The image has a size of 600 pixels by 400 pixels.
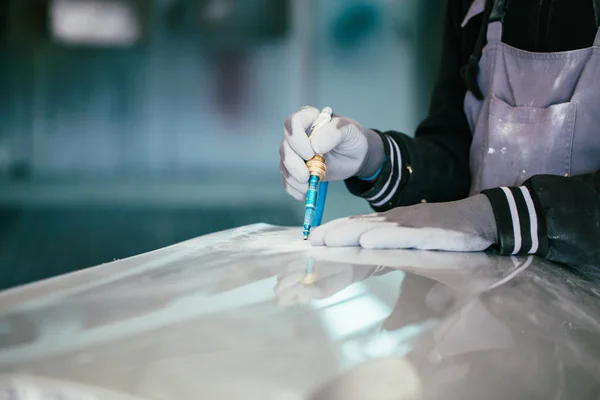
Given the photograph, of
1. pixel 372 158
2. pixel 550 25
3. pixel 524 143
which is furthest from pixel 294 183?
pixel 550 25

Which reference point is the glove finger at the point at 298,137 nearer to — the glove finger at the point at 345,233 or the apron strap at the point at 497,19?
the glove finger at the point at 345,233

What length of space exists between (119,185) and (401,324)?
359 cm

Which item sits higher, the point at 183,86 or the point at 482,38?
the point at 482,38

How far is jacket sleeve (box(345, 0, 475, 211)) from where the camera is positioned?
1097 mm

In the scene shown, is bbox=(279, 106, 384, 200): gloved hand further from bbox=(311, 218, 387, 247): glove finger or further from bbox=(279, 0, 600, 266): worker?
bbox=(311, 218, 387, 247): glove finger

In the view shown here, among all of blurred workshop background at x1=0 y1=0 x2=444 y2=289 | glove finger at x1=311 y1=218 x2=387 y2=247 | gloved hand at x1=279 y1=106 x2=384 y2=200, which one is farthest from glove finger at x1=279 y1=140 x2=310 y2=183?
blurred workshop background at x1=0 y1=0 x2=444 y2=289

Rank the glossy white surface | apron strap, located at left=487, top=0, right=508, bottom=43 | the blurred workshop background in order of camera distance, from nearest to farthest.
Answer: the glossy white surface → apron strap, located at left=487, top=0, right=508, bottom=43 → the blurred workshop background

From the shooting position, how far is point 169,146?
3873 mm

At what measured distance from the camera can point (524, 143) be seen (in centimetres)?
96

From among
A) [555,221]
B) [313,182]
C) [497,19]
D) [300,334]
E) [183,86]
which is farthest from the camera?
[183,86]

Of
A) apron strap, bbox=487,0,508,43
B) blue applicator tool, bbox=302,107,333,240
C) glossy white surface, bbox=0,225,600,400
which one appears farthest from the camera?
apron strap, bbox=487,0,508,43

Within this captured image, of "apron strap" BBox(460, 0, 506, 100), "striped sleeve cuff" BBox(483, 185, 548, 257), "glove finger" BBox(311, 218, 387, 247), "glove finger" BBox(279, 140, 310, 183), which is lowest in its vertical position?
"glove finger" BBox(311, 218, 387, 247)

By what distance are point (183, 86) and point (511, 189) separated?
335 centimetres

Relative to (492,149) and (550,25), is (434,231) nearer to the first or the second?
(492,149)
